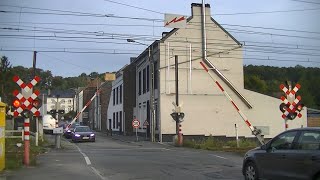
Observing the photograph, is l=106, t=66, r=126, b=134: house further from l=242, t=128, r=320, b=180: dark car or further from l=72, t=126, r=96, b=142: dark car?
l=242, t=128, r=320, b=180: dark car

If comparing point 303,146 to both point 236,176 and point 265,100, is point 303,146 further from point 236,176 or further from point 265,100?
point 265,100

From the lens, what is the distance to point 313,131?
9.62m

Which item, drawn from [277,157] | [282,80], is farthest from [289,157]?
[282,80]

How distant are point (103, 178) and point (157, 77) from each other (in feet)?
90.9

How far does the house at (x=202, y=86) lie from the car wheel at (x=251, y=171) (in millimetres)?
26472

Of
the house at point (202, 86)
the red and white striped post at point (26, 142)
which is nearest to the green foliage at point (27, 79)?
the house at point (202, 86)

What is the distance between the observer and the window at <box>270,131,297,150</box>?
10.2 m

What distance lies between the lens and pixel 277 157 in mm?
10469

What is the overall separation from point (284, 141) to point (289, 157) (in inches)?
21.1

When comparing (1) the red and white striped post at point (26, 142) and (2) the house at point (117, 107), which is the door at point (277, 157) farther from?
(2) the house at point (117, 107)

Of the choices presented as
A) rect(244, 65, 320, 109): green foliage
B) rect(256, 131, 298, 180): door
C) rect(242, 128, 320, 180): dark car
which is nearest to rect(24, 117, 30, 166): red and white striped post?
rect(242, 128, 320, 180): dark car

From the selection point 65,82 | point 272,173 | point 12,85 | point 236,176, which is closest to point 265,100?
point 12,85

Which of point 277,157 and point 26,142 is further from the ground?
Answer: point 26,142

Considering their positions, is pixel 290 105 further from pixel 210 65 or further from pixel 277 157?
pixel 210 65
